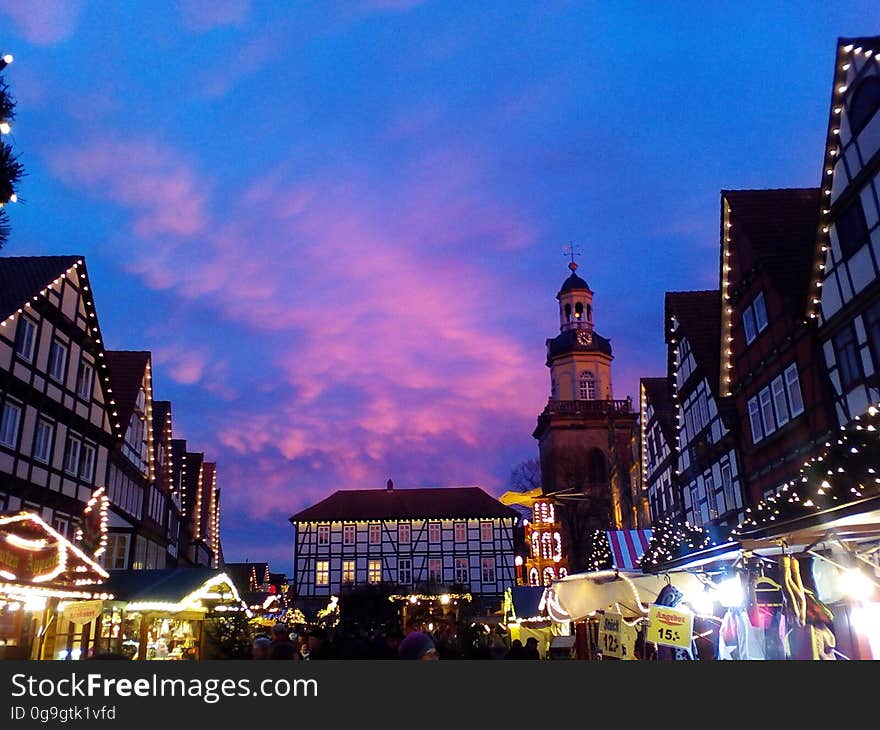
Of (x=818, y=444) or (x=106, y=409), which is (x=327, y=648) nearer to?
(x=818, y=444)

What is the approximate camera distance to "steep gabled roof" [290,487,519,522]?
2426 inches

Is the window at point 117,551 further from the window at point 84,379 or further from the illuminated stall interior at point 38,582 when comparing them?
the illuminated stall interior at point 38,582

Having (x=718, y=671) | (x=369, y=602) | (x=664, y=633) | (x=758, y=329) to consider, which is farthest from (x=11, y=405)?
(x=369, y=602)

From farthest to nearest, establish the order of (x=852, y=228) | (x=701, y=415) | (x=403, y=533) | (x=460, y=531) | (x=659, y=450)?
(x=403, y=533) < (x=460, y=531) < (x=659, y=450) < (x=701, y=415) < (x=852, y=228)

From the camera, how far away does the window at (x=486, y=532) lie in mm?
60656

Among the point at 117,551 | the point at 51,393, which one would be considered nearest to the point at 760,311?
the point at 51,393

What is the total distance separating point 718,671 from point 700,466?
2281 cm

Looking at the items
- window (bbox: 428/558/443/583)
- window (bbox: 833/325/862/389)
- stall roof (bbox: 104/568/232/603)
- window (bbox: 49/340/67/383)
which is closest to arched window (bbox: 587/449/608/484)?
window (bbox: 428/558/443/583)

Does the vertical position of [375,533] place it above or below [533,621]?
above

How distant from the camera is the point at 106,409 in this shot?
26.3m

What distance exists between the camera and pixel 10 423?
18609 mm

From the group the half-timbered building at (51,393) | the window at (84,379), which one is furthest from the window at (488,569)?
the window at (84,379)

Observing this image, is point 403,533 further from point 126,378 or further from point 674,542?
point 674,542

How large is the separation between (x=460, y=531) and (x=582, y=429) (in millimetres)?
15531
